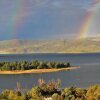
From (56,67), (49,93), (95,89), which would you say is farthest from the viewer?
(56,67)

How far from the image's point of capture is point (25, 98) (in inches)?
2406

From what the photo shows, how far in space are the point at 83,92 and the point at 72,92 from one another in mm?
2107

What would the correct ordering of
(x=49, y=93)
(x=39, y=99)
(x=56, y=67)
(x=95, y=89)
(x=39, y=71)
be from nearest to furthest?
1. (x=39, y=99)
2. (x=95, y=89)
3. (x=49, y=93)
4. (x=39, y=71)
5. (x=56, y=67)

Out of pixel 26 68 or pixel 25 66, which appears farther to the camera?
pixel 26 68

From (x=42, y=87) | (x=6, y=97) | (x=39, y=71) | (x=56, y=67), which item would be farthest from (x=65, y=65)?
(x=6, y=97)

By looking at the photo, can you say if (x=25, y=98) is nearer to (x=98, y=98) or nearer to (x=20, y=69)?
(x=98, y=98)

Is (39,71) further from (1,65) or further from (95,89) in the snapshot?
(95,89)

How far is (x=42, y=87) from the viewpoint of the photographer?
2960 inches

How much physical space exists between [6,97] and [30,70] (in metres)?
105

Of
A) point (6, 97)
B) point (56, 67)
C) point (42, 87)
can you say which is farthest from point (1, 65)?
point (6, 97)

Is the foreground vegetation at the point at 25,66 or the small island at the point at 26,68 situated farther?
the foreground vegetation at the point at 25,66

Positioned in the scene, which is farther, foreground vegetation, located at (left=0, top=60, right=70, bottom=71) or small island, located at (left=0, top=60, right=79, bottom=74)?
foreground vegetation, located at (left=0, top=60, right=70, bottom=71)

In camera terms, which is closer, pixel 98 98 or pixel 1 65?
pixel 98 98

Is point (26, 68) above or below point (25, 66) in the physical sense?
below
